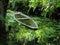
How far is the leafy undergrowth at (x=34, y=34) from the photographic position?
4.97m

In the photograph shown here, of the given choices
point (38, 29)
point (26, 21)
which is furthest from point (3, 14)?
point (26, 21)

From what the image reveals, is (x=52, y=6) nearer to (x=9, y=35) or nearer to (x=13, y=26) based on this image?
(x=13, y=26)

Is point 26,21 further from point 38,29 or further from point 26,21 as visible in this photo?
point 38,29

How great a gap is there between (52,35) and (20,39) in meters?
0.86

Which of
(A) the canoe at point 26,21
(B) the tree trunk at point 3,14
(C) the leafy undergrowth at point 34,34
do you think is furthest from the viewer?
(A) the canoe at point 26,21

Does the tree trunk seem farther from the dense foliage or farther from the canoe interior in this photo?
the canoe interior

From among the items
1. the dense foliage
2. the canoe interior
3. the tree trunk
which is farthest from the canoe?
the tree trunk

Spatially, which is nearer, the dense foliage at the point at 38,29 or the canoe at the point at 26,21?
the dense foliage at the point at 38,29

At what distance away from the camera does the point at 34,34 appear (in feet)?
18.1

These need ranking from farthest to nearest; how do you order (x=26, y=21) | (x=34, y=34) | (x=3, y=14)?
1. (x=26, y=21)
2. (x=34, y=34)
3. (x=3, y=14)

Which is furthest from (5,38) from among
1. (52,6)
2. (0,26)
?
(52,6)

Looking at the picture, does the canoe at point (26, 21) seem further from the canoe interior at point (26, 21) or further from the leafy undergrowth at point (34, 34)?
the leafy undergrowth at point (34, 34)

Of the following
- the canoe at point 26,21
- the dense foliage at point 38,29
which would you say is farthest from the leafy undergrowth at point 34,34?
the canoe at point 26,21

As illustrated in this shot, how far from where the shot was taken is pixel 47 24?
652 centimetres
